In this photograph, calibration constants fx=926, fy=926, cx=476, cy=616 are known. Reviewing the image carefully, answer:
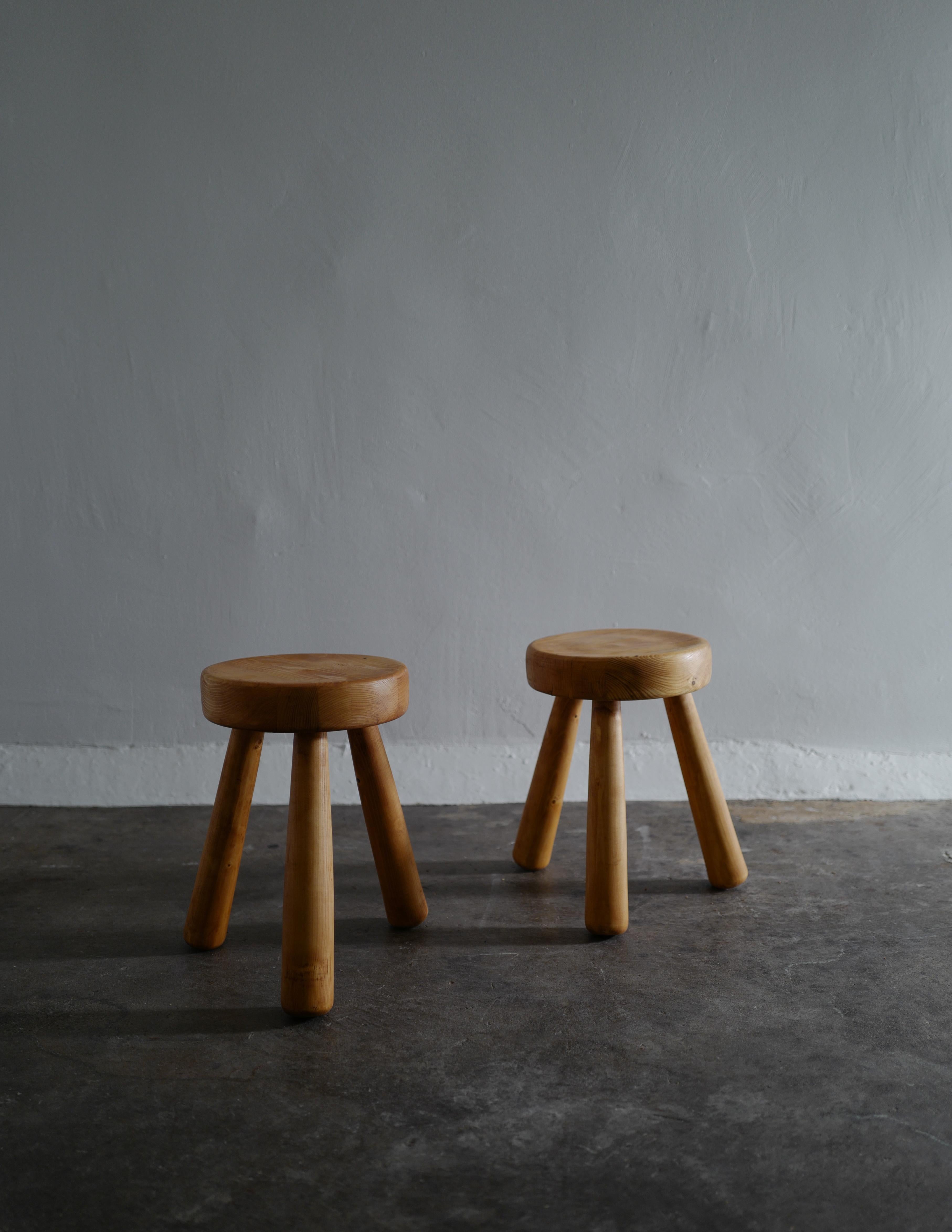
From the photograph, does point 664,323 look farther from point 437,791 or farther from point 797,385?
point 437,791

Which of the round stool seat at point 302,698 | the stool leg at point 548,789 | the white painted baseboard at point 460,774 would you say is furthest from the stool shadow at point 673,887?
A: the round stool seat at point 302,698

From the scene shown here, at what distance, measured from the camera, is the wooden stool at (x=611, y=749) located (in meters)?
1.56

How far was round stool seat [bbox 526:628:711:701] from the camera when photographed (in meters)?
1.54

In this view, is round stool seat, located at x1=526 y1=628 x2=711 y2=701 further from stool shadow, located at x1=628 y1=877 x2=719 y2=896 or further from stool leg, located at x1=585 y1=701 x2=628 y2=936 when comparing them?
stool shadow, located at x1=628 y1=877 x2=719 y2=896

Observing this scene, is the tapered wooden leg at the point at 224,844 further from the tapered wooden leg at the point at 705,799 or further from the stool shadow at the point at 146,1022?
the tapered wooden leg at the point at 705,799

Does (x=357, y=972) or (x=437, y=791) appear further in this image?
(x=437, y=791)

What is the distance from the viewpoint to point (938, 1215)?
3.02ft

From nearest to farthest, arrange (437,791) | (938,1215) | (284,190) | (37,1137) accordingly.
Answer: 1. (938,1215)
2. (37,1137)
3. (284,190)
4. (437,791)

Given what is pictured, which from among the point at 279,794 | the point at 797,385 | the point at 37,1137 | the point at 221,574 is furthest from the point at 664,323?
the point at 37,1137

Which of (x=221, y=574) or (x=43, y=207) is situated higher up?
(x=43, y=207)

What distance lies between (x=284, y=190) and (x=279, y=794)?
4.71ft

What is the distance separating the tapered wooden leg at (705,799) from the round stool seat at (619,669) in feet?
0.27

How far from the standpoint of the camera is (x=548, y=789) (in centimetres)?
185

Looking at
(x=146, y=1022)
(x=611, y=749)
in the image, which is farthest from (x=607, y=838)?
(x=146, y=1022)
